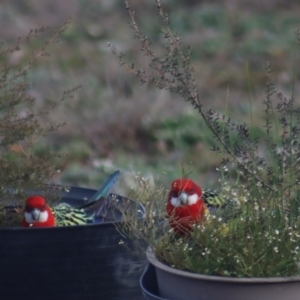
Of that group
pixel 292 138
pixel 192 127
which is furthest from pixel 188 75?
pixel 192 127

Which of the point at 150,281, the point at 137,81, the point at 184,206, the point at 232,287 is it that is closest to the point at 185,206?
the point at 184,206

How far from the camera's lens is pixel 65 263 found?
6.47 feet

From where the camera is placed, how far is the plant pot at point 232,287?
1.54m

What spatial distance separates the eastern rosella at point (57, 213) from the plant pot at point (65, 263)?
0.16m

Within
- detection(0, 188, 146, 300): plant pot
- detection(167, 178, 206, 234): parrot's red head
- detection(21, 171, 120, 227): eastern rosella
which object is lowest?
detection(0, 188, 146, 300): plant pot

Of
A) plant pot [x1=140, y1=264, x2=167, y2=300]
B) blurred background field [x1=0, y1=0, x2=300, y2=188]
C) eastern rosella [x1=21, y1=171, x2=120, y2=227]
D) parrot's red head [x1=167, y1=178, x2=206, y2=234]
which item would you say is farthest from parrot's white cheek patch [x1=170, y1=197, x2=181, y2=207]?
blurred background field [x1=0, y1=0, x2=300, y2=188]

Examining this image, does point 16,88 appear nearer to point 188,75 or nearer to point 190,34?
point 188,75

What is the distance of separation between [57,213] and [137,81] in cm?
313

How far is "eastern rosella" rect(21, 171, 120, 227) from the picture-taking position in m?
2.11

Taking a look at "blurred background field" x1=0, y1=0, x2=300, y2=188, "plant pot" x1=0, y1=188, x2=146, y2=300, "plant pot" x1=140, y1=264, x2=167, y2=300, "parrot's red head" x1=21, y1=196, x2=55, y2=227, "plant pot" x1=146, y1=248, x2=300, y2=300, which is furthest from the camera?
"blurred background field" x1=0, y1=0, x2=300, y2=188

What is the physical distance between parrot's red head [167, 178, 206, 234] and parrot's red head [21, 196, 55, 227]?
16.2 inches

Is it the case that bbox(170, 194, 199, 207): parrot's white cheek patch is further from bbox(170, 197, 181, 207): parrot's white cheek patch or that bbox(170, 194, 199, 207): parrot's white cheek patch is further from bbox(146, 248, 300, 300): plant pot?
bbox(146, 248, 300, 300): plant pot

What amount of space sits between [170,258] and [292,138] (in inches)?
15.6

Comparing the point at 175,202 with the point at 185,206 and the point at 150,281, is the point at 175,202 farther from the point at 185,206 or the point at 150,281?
the point at 150,281
